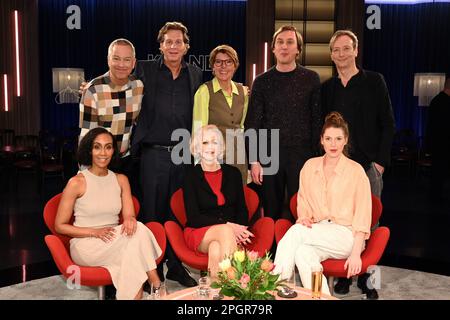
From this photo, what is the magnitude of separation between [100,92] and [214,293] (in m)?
1.77

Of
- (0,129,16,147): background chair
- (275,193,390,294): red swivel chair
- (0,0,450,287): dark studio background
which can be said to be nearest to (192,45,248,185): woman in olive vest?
(275,193,390,294): red swivel chair

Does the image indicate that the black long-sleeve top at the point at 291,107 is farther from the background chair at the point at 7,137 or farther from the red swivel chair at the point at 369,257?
the background chair at the point at 7,137

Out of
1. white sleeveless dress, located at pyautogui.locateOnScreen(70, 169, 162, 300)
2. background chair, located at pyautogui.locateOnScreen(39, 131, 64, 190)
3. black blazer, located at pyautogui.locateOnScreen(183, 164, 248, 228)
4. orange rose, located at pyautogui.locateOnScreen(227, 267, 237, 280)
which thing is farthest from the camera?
background chair, located at pyautogui.locateOnScreen(39, 131, 64, 190)

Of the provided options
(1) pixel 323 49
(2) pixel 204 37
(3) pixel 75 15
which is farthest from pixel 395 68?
(3) pixel 75 15

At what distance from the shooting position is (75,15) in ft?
33.9

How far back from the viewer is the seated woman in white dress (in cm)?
311

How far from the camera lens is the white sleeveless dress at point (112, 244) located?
3.09 metres

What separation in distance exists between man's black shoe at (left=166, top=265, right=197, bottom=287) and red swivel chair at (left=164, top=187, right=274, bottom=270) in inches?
15.6

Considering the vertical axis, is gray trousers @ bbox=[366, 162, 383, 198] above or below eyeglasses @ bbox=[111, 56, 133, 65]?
below

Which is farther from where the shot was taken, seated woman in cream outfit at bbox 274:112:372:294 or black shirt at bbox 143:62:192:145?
black shirt at bbox 143:62:192:145

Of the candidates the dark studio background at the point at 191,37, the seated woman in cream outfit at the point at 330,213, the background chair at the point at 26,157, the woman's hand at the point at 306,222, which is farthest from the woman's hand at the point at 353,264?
→ the dark studio background at the point at 191,37

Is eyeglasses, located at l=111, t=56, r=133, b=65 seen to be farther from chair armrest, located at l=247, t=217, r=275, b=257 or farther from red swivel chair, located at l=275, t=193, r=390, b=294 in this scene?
red swivel chair, located at l=275, t=193, r=390, b=294

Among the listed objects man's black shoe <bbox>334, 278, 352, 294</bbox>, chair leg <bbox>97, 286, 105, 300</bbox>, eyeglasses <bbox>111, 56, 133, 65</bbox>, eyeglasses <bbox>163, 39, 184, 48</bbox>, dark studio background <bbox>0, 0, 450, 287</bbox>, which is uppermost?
dark studio background <bbox>0, 0, 450, 287</bbox>
